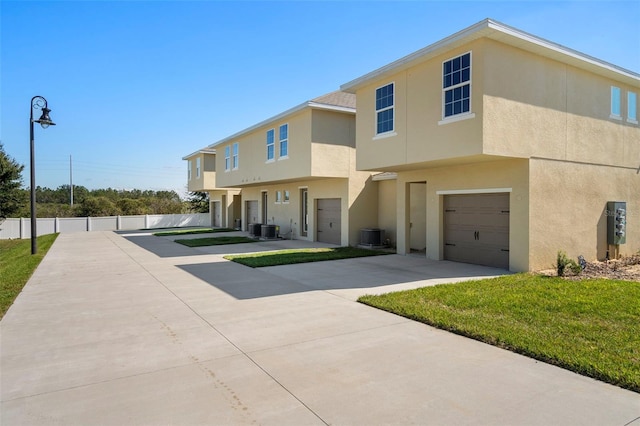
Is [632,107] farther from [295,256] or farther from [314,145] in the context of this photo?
[295,256]

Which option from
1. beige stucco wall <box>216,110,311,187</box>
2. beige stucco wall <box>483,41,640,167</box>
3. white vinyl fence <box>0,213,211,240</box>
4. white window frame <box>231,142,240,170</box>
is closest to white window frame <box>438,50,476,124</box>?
beige stucco wall <box>483,41,640,167</box>

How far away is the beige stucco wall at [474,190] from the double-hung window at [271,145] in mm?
7593

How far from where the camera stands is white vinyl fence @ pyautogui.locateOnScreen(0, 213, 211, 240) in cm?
3045

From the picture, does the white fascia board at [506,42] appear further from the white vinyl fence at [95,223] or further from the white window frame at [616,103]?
the white vinyl fence at [95,223]

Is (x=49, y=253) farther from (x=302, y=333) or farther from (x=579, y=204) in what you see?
(x=579, y=204)

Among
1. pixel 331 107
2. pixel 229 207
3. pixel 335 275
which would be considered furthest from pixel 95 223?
pixel 335 275

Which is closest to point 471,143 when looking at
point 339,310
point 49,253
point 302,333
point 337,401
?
point 339,310

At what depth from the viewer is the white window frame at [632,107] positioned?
542 inches

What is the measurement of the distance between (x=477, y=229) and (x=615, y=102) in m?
6.44

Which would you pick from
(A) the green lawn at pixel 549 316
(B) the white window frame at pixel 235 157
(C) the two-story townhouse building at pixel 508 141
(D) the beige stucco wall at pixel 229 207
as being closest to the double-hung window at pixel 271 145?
(B) the white window frame at pixel 235 157

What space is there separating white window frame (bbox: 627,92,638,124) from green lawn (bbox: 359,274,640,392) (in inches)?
294

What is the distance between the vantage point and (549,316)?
6.54m

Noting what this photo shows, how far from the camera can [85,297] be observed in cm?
850

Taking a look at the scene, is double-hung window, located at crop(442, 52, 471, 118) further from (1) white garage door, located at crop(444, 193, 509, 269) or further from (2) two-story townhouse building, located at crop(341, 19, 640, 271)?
(1) white garage door, located at crop(444, 193, 509, 269)
